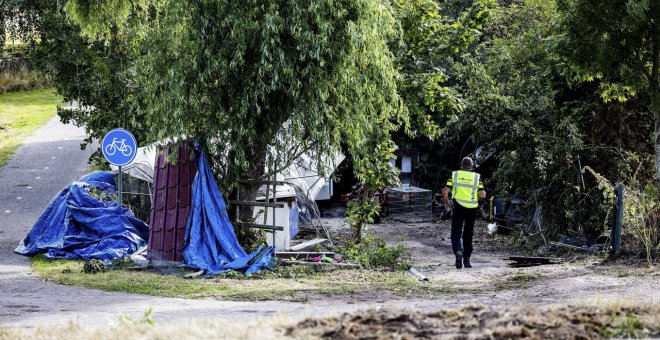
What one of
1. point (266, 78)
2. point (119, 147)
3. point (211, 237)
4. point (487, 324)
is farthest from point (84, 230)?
point (487, 324)

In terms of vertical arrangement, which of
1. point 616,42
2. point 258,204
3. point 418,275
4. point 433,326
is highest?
point 616,42

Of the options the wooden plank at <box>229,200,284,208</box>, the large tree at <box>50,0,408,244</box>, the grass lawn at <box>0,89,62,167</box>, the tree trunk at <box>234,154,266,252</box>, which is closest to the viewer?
the large tree at <box>50,0,408,244</box>

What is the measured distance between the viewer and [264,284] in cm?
1398

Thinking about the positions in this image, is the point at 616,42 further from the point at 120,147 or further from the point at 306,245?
the point at 120,147

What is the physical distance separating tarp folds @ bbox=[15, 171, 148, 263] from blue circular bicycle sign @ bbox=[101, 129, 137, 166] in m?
1.54

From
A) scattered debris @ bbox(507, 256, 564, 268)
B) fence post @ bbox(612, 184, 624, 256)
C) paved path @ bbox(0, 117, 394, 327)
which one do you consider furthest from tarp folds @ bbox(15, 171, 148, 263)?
fence post @ bbox(612, 184, 624, 256)

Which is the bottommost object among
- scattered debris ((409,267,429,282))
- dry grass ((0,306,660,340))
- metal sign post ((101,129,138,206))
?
scattered debris ((409,267,429,282))

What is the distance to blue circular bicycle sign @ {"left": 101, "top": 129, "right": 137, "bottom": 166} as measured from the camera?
16.8 metres

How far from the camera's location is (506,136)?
20266 mm

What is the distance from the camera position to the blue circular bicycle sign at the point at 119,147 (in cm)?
1683

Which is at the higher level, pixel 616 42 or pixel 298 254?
pixel 616 42

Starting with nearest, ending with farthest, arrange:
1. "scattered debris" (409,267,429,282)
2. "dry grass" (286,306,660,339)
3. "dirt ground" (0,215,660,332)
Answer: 1. "dry grass" (286,306,660,339)
2. "dirt ground" (0,215,660,332)
3. "scattered debris" (409,267,429,282)

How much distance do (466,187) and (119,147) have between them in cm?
658

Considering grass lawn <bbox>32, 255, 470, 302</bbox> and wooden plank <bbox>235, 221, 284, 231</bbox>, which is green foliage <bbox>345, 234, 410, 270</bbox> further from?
wooden plank <bbox>235, 221, 284, 231</bbox>
